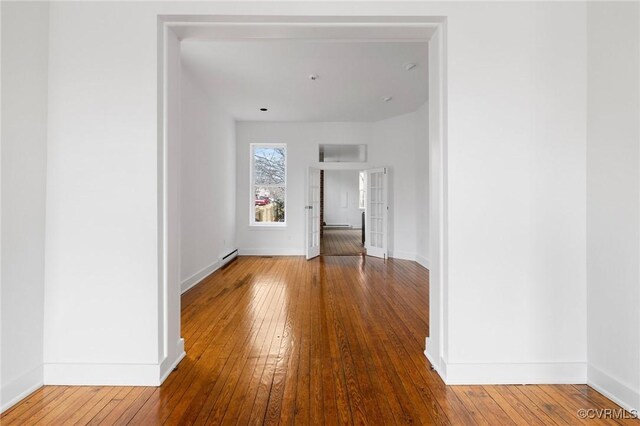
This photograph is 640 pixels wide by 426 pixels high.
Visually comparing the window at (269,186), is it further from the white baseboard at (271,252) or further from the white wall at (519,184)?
the white wall at (519,184)

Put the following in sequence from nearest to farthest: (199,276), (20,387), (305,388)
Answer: (20,387) < (305,388) < (199,276)

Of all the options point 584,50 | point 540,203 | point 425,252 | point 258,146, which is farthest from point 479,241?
point 258,146

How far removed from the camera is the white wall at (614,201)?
176 centimetres

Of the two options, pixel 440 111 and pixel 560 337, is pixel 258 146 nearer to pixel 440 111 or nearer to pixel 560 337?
pixel 440 111

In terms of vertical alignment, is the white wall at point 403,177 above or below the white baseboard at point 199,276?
above

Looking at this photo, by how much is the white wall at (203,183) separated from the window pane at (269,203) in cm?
74

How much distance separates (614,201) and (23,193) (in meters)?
3.44

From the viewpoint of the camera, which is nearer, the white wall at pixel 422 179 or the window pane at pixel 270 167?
the white wall at pixel 422 179

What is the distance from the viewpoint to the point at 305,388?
196cm

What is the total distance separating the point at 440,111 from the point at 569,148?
843mm

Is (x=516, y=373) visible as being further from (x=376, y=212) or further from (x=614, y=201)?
(x=376, y=212)

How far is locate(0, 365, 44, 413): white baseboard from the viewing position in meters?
1.75

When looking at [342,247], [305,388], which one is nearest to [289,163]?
[342,247]
